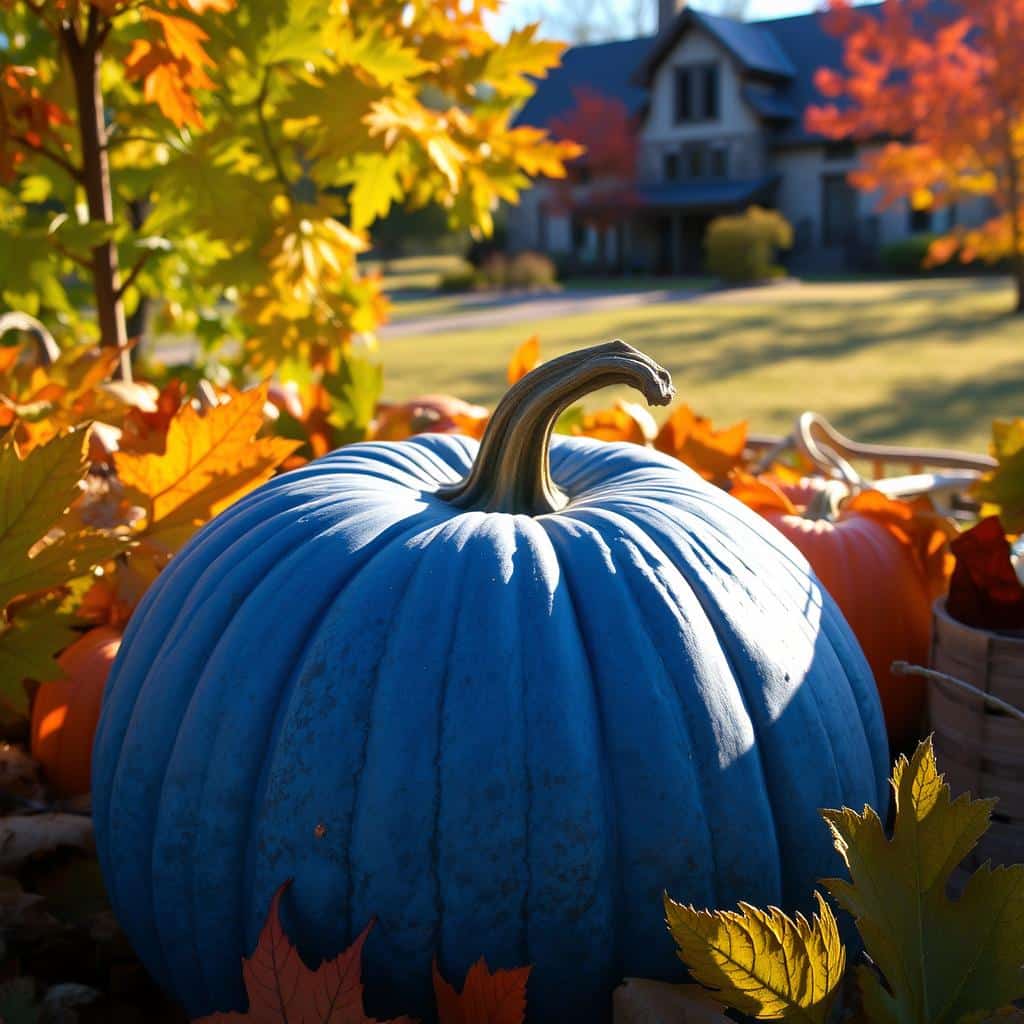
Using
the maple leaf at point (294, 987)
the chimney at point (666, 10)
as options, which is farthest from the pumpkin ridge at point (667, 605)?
the chimney at point (666, 10)

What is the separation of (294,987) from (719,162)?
125ft

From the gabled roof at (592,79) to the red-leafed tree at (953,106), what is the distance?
16187 millimetres

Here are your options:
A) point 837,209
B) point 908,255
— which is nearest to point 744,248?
point 908,255

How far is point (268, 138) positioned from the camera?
297 cm

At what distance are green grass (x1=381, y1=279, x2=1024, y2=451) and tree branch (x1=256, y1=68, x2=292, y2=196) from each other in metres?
6.31

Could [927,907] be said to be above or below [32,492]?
below

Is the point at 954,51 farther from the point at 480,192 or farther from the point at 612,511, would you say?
the point at 612,511

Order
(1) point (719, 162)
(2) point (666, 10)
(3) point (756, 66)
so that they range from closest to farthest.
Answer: (3) point (756, 66) → (1) point (719, 162) → (2) point (666, 10)

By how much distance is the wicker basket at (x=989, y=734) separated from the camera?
5.05ft

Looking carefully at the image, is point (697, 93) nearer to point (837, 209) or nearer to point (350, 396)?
point (837, 209)

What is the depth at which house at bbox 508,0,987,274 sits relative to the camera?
3438cm

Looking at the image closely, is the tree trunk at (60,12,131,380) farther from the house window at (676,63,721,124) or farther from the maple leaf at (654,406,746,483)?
the house window at (676,63,721,124)

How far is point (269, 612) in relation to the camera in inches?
51.1

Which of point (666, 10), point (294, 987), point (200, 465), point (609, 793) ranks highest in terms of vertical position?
point (666, 10)
